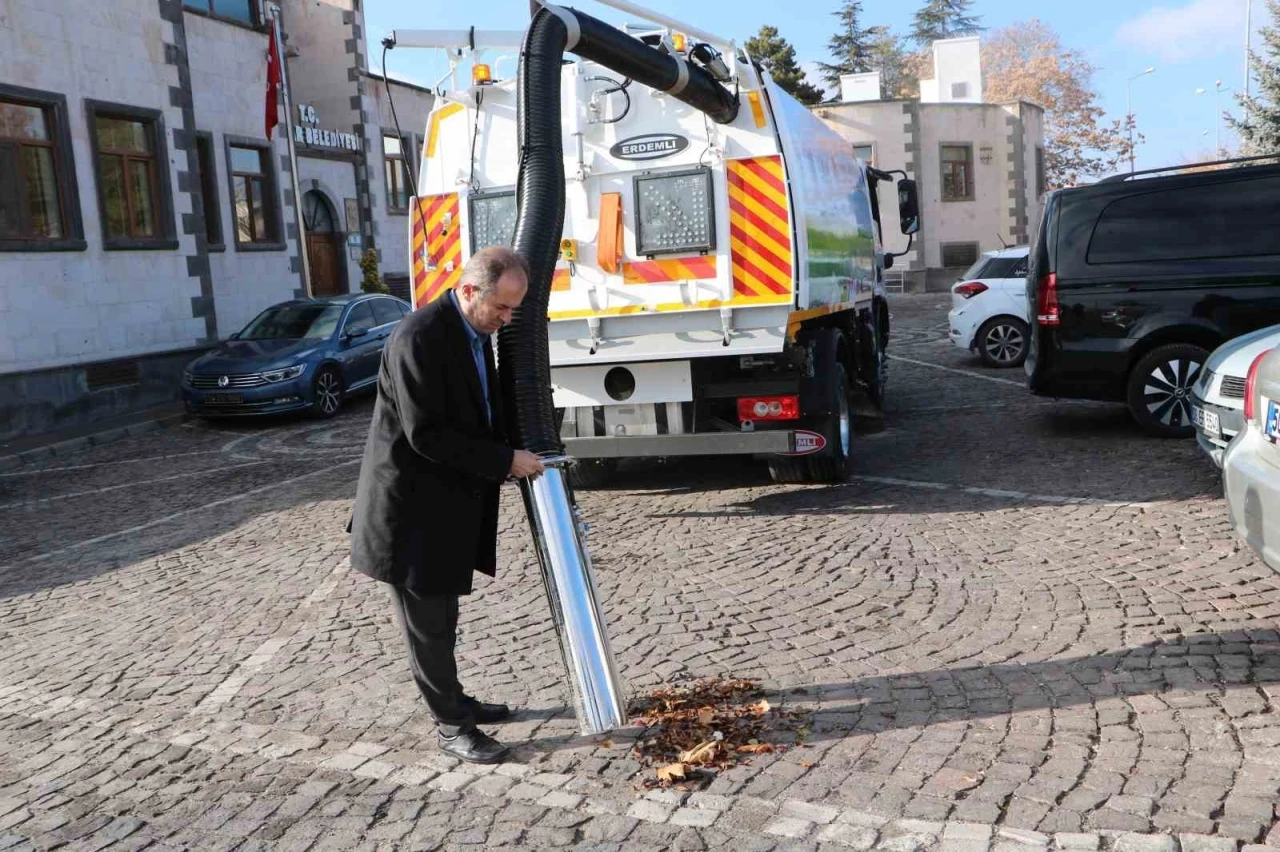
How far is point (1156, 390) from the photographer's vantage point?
32.8ft

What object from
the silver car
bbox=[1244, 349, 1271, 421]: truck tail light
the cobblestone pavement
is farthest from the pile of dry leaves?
bbox=[1244, 349, 1271, 421]: truck tail light

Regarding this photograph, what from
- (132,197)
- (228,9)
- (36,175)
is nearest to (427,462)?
(36,175)

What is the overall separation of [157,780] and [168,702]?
36.1 inches

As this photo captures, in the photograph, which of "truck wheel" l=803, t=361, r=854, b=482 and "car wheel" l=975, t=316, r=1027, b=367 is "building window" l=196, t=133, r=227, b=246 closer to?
"car wheel" l=975, t=316, r=1027, b=367

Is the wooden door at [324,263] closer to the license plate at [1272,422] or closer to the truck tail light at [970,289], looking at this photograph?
the truck tail light at [970,289]

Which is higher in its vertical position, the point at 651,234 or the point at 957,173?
the point at 957,173

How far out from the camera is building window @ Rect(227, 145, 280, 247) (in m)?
21.8

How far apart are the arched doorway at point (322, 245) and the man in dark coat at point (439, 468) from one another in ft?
73.1

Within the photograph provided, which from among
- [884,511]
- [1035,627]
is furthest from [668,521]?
[1035,627]

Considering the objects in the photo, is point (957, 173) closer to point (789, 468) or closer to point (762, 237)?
point (789, 468)

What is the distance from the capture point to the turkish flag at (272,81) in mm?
21562

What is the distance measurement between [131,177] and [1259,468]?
57.5 ft

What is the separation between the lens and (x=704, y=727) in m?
4.42

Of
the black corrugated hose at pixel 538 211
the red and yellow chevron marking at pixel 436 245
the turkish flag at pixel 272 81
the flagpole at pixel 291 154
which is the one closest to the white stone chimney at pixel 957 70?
the flagpole at pixel 291 154
